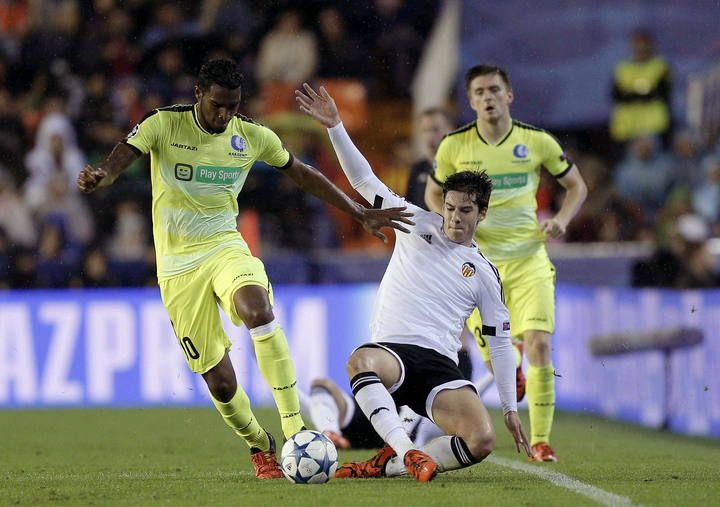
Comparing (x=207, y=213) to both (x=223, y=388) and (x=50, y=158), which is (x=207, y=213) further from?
(x=50, y=158)

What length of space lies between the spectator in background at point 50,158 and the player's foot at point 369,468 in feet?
26.6

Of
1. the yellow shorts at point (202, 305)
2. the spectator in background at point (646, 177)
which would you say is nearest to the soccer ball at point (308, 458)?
the yellow shorts at point (202, 305)

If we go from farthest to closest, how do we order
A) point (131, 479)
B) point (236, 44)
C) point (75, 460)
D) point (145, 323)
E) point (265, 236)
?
point (236, 44) < point (265, 236) < point (145, 323) < point (75, 460) < point (131, 479)

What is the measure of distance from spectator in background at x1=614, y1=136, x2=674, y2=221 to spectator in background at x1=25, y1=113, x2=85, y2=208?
590 cm

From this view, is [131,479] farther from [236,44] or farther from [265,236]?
[236,44]

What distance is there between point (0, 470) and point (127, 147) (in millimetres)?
2027

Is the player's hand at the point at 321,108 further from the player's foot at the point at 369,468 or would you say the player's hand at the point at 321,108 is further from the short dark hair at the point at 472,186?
the player's foot at the point at 369,468

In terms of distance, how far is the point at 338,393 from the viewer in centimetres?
912

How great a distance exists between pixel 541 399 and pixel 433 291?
70.4 inches

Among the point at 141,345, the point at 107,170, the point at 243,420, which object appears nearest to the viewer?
the point at 107,170

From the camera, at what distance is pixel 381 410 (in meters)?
6.56

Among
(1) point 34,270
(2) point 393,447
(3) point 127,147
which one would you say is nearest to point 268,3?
(1) point 34,270

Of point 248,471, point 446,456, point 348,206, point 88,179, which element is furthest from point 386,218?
point 248,471

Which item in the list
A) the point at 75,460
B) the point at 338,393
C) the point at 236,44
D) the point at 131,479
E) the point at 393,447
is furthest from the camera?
the point at 236,44
